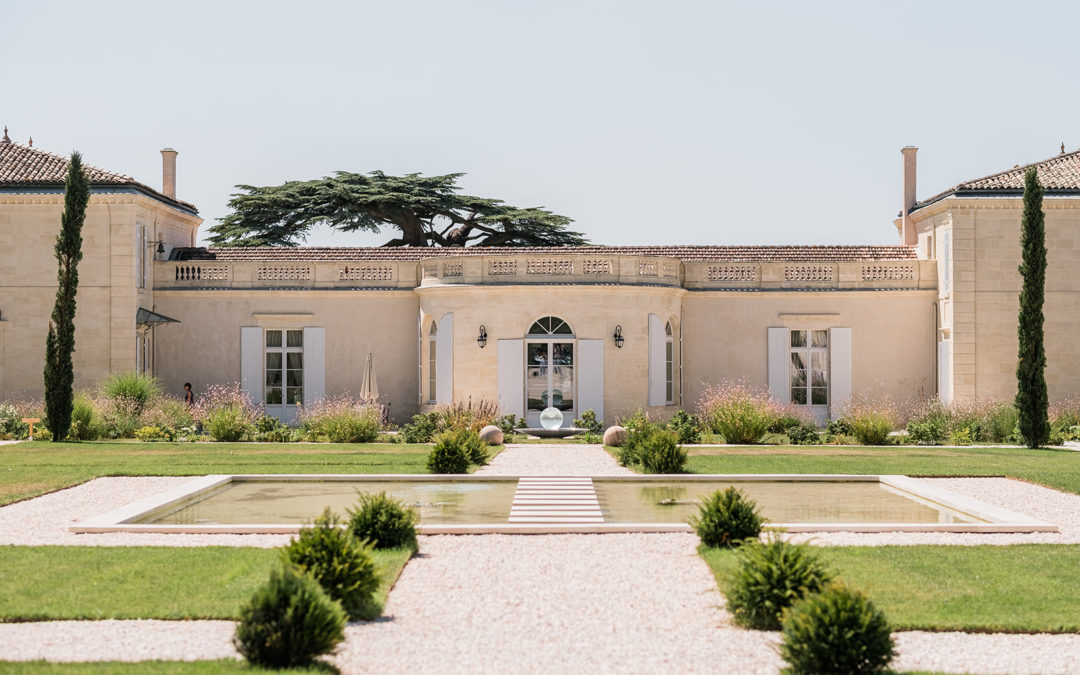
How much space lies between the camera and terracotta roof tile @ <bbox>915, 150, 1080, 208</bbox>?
2762cm

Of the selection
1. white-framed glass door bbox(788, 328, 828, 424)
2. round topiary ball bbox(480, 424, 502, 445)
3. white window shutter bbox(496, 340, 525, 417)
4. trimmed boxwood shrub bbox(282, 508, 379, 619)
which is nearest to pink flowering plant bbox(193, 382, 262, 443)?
round topiary ball bbox(480, 424, 502, 445)

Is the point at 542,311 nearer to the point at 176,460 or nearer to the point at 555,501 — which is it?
the point at 176,460

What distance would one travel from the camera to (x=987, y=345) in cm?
2773

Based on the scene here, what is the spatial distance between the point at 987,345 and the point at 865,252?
463 centimetres

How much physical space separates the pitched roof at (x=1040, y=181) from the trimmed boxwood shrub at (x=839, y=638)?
22.9m

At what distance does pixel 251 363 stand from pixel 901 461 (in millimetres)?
17075

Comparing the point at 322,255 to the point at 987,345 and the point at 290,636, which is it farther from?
the point at 290,636

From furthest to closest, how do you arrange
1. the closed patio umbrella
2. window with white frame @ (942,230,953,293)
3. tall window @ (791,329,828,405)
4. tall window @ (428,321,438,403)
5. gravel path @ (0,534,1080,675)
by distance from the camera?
1. tall window @ (791,329,828,405)
2. tall window @ (428,321,438,403)
3. window with white frame @ (942,230,953,293)
4. the closed patio umbrella
5. gravel path @ (0,534,1080,675)

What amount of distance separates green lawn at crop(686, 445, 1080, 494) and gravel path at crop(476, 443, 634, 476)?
4.70 ft

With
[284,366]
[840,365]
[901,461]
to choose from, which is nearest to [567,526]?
[901,461]

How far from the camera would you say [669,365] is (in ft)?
93.7

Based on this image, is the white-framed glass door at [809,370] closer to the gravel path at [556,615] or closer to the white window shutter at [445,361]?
the white window shutter at [445,361]

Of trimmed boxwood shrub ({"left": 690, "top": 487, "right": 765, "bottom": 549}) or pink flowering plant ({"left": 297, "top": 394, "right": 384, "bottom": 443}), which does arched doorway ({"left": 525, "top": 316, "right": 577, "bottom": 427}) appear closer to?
pink flowering plant ({"left": 297, "top": 394, "right": 384, "bottom": 443})

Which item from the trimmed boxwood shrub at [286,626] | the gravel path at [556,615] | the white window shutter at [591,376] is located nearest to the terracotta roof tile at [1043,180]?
the white window shutter at [591,376]
